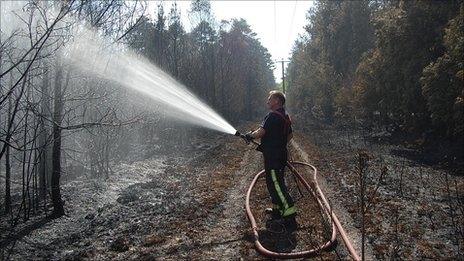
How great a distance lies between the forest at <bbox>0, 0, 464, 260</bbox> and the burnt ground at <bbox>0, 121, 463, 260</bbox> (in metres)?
0.04

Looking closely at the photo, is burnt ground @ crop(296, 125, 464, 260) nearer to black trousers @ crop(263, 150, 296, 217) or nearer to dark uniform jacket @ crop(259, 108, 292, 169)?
black trousers @ crop(263, 150, 296, 217)

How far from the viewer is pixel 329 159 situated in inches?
641

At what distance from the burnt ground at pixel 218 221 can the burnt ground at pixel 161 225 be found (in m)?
0.02

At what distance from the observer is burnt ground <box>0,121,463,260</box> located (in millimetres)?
6312

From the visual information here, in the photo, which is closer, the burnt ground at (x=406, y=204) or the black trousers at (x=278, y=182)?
the burnt ground at (x=406, y=204)

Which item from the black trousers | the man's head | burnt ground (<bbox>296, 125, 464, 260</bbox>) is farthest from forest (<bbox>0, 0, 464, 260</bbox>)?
the man's head

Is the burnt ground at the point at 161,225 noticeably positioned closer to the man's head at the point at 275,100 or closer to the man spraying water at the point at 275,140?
the man spraying water at the point at 275,140

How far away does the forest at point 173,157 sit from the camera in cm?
676

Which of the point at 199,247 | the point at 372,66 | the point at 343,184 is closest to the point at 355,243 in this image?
the point at 199,247

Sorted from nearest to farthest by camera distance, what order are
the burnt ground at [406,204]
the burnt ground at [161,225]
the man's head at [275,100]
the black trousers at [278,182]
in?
the burnt ground at [406,204], the burnt ground at [161,225], the black trousers at [278,182], the man's head at [275,100]

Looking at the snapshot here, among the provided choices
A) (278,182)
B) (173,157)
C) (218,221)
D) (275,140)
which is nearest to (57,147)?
(218,221)

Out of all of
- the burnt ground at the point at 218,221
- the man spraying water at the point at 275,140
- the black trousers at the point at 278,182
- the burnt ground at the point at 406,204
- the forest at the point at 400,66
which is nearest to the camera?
the burnt ground at the point at 406,204

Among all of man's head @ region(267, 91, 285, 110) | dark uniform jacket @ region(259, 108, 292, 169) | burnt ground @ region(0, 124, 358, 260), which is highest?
man's head @ region(267, 91, 285, 110)

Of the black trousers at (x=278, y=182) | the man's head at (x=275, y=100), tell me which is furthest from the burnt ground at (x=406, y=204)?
the man's head at (x=275, y=100)
